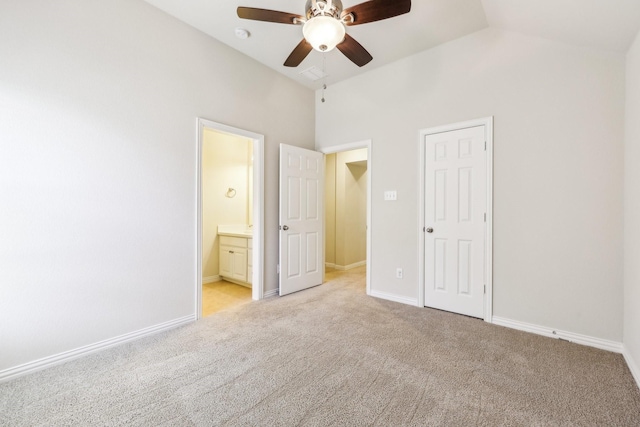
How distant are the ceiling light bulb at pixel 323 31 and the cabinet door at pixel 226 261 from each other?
3235 millimetres

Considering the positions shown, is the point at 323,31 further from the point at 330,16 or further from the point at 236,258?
the point at 236,258

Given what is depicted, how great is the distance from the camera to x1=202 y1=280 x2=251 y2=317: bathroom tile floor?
3.27 metres

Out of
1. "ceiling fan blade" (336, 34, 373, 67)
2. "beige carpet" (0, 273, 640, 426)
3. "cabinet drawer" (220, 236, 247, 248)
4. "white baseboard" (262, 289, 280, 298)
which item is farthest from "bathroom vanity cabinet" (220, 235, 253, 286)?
"ceiling fan blade" (336, 34, 373, 67)

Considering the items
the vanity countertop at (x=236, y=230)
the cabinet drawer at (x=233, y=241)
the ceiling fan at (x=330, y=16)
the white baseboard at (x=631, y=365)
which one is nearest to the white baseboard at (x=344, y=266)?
the vanity countertop at (x=236, y=230)

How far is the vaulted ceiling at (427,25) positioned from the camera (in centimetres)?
197

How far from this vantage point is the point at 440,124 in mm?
3092

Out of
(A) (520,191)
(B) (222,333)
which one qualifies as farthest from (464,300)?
(B) (222,333)

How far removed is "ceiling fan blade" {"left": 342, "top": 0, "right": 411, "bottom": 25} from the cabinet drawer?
3.04 meters

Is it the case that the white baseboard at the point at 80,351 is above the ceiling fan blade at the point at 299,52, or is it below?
below

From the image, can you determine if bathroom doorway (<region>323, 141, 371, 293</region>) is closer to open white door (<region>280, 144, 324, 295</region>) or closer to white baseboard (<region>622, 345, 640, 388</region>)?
open white door (<region>280, 144, 324, 295</region>)

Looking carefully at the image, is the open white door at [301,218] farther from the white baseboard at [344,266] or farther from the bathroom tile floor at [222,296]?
the white baseboard at [344,266]

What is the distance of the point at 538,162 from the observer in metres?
2.54

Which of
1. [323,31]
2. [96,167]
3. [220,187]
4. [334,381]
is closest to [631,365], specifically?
[334,381]

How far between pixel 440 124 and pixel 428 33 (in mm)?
921
